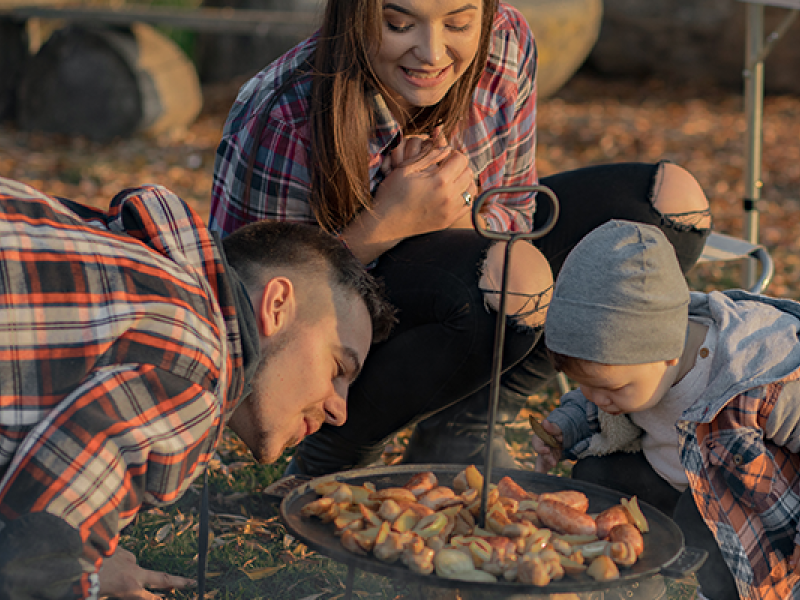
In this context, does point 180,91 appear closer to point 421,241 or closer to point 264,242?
point 421,241

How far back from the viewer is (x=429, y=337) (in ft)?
7.68

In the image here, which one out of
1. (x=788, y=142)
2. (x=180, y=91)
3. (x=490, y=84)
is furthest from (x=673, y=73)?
(x=490, y=84)

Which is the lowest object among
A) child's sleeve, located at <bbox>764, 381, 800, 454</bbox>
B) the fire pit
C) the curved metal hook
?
the fire pit

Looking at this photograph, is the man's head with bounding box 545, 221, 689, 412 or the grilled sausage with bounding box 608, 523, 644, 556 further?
the man's head with bounding box 545, 221, 689, 412

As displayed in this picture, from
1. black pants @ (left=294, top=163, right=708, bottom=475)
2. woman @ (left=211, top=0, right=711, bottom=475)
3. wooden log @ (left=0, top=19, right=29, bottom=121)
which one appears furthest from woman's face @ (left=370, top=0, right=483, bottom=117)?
wooden log @ (left=0, top=19, right=29, bottom=121)

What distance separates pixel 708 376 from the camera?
1.96 metres

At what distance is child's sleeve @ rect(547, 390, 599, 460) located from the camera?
2.21 meters

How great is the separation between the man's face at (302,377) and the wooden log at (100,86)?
538 cm

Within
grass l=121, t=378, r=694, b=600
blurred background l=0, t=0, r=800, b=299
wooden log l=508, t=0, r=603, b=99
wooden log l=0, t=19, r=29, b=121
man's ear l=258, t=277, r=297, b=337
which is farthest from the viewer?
wooden log l=508, t=0, r=603, b=99

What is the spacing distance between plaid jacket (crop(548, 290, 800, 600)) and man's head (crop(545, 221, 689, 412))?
0.41 ft

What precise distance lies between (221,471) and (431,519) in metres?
1.32

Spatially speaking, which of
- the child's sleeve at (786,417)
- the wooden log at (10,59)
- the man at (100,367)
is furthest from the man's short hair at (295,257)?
the wooden log at (10,59)

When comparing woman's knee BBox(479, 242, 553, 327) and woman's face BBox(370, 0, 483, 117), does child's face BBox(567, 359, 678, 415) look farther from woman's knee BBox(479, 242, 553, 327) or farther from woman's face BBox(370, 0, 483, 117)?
woman's face BBox(370, 0, 483, 117)

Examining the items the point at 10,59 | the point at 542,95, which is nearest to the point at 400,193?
the point at 10,59
